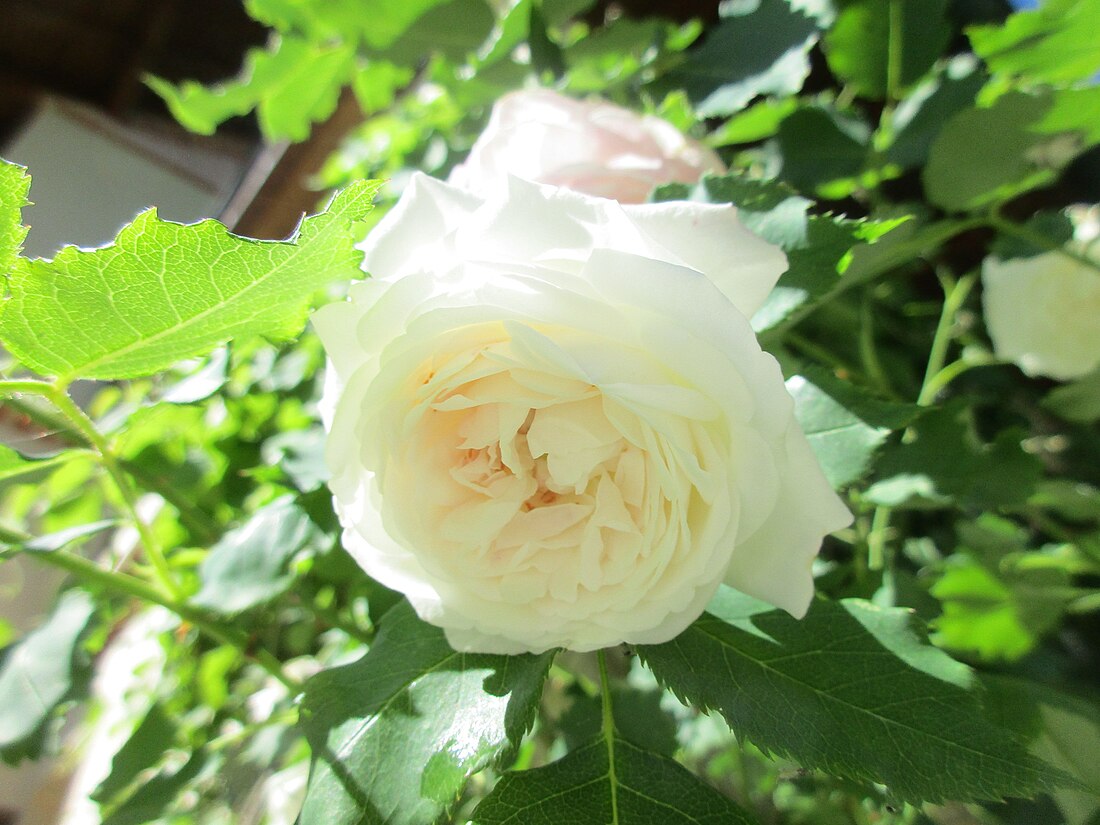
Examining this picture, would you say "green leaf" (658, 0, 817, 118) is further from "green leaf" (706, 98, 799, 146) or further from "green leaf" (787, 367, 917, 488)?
"green leaf" (787, 367, 917, 488)

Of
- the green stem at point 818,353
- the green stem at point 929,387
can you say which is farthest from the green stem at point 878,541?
the green stem at point 818,353

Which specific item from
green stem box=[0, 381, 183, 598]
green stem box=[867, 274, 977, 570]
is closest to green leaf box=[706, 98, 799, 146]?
green stem box=[867, 274, 977, 570]

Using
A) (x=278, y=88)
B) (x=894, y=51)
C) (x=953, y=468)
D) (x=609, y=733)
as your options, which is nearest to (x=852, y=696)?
(x=609, y=733)

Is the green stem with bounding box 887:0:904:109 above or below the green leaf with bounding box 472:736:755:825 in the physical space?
above

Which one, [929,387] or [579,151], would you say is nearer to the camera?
[579,151]

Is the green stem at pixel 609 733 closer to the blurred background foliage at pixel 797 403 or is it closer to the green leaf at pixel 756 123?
the blurred background foliage at pixel 797 403

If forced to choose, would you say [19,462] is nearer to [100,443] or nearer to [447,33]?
[100,443]

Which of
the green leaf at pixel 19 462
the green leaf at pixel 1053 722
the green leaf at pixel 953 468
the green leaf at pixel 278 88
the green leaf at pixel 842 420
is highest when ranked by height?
the green leaf at pixel 278 88
